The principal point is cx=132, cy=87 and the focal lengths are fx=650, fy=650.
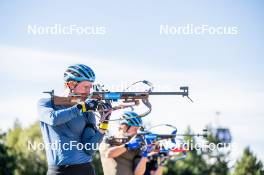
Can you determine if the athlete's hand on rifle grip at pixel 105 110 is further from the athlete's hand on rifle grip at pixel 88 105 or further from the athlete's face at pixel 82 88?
the athlete's hand on rifle grip at pixel 88 105

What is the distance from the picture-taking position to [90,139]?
7.74 metres

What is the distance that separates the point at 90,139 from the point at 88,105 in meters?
0.43

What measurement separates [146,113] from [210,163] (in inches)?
2212

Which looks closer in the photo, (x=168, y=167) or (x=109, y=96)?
(x=109, y=96)

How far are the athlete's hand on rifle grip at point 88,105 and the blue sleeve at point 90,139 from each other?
1.13ft

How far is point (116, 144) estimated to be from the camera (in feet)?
36.2

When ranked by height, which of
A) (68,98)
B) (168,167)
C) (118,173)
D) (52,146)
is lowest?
(168,167)

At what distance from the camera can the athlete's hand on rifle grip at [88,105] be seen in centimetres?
756

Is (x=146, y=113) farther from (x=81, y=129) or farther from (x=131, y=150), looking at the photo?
(x=131, y=150)

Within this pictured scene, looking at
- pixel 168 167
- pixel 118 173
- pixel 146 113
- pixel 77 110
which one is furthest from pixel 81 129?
pixel 168 167

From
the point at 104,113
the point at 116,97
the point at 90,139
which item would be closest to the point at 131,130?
the point at 116,97

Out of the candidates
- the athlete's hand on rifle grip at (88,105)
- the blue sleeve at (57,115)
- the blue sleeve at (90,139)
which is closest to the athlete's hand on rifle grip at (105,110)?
the blue sleeve at (90,139)

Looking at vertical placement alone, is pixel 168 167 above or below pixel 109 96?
below

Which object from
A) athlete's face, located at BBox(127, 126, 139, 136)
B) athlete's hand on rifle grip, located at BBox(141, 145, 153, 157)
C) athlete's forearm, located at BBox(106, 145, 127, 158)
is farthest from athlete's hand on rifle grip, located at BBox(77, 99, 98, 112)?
athlete's hand on rifle grip, located at BBox(141, 145, 153, 157)
